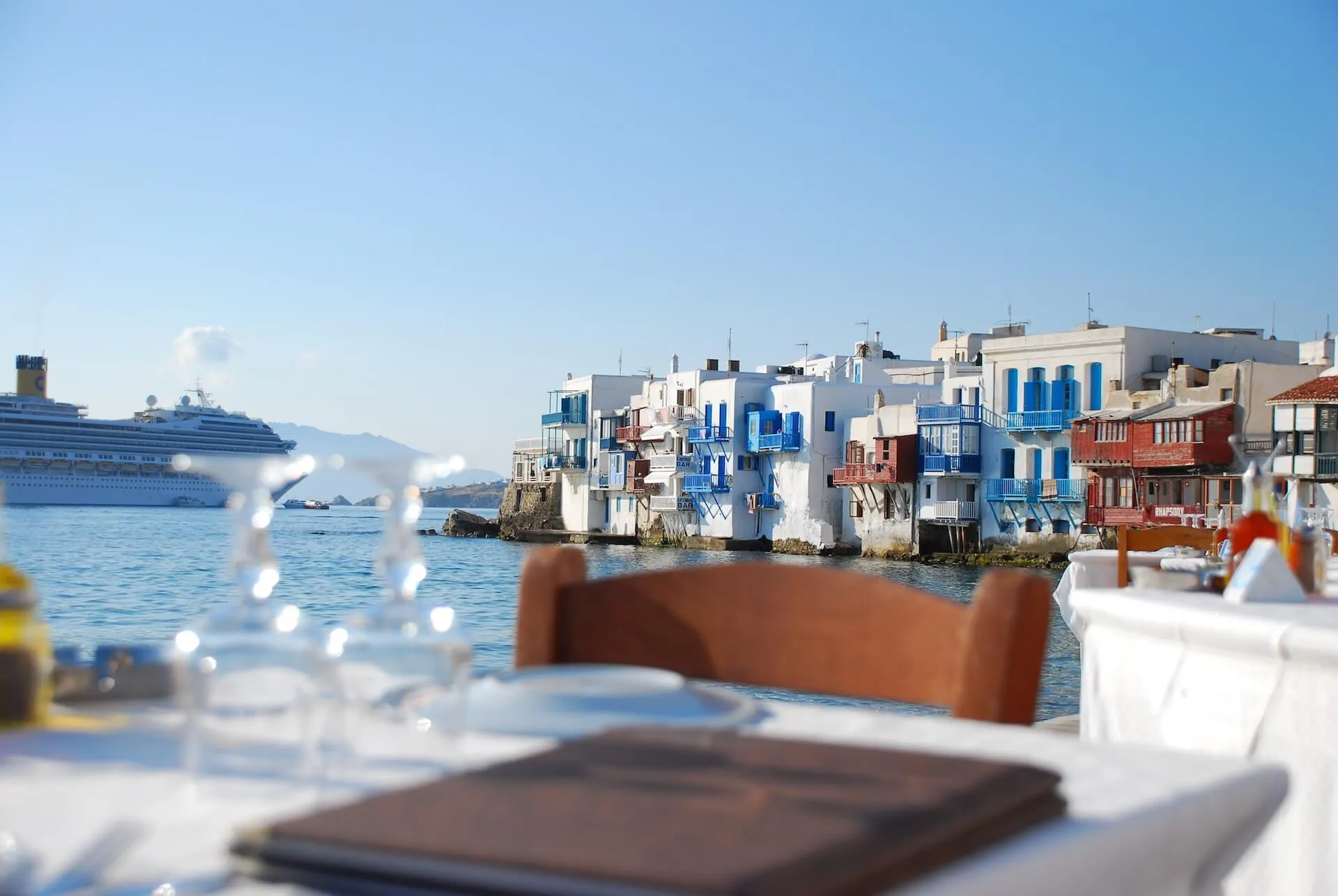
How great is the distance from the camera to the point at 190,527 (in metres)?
65.9

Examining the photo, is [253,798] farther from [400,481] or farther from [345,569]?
[345,569]

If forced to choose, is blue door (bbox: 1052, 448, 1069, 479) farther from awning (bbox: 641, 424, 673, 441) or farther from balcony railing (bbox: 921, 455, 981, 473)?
awning (bbox: 641, 424, 673, 441)

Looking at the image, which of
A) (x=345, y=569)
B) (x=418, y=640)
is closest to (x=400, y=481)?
(x=418, y=640)

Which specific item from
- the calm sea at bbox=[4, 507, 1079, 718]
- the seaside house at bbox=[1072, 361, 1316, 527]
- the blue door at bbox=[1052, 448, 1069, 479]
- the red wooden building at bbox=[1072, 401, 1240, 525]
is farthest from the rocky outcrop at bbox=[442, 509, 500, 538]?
the red wooden building at bbox=[1072, 401, 1240, 525]

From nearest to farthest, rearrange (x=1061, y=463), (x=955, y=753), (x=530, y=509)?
1. (x=955, y=753)
2. (x=1061, y=463)
3. (x=530, y=509)

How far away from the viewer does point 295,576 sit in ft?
124

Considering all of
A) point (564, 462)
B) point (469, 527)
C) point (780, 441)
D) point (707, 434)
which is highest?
point (707, 434)

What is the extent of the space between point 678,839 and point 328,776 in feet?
0.96

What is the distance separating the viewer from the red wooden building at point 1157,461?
3341cm

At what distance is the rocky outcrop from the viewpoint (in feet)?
231

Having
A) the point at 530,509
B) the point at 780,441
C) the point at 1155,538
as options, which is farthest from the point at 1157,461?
the point at 530,509

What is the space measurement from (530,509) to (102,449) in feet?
86.0

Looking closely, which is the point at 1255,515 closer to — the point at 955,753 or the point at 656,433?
the point at 955,753

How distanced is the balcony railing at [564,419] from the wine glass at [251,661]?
56756 mm
